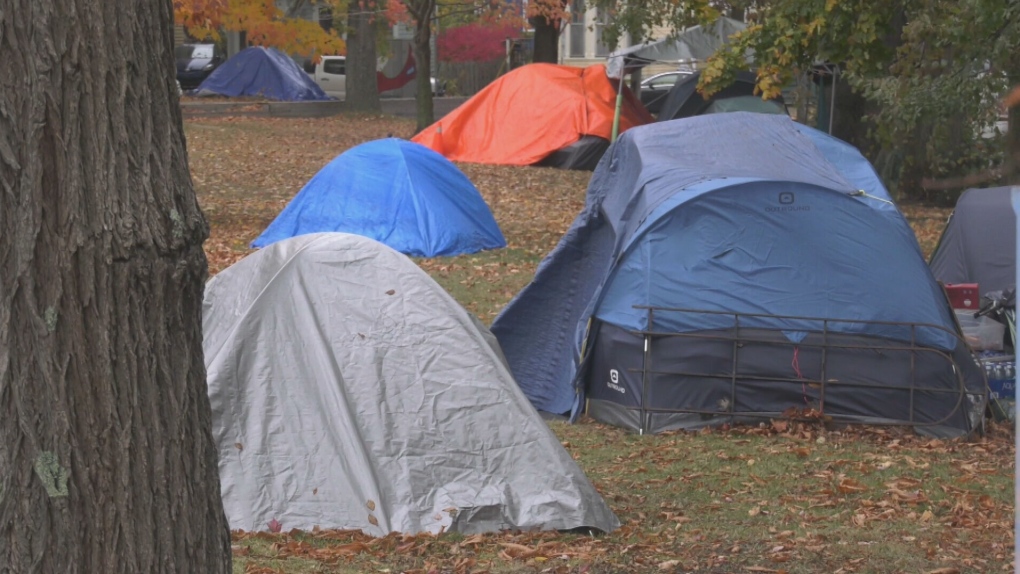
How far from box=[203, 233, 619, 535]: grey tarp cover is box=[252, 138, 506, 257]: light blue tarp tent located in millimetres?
7664

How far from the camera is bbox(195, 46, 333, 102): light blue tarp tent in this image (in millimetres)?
38125

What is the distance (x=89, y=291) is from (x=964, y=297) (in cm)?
737

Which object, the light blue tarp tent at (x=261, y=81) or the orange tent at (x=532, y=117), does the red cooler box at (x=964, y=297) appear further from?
the light blue tarp tent at (x=261, y=81)

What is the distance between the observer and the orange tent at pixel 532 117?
73.0 feet

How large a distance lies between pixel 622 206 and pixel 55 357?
6.14 metres

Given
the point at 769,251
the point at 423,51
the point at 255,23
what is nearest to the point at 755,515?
the point at 769,251

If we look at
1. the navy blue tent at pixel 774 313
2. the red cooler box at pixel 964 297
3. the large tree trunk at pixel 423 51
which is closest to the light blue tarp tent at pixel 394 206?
the navy blue tent at pixel 774 313

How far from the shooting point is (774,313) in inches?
312

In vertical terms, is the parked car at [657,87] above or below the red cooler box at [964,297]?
above

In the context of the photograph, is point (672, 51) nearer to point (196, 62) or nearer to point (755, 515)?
point (755, 515)

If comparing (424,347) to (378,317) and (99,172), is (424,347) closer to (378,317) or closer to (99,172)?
(378,317)

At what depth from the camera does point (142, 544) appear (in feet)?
9.60

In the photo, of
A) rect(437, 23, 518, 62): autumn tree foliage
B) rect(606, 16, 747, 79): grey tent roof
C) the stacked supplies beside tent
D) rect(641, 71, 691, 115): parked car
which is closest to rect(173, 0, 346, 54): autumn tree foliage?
rect(606, 16, 747, 79): grey tent roof

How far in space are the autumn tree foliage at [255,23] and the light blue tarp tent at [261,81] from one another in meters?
17.6
